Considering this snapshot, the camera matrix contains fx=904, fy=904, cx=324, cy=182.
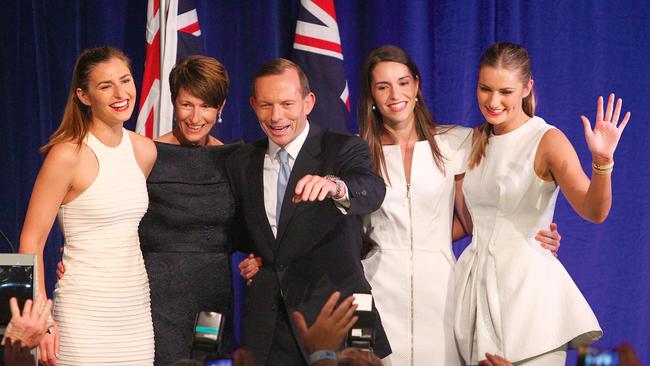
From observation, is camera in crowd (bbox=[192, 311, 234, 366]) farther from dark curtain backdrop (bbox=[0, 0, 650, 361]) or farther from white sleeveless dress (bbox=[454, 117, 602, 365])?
dark curtain backdrop (bbox=[0, 0, 650, 361])

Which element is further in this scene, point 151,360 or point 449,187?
point 449,187

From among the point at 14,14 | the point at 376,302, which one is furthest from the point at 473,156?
the point at 14,14

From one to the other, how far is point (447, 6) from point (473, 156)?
1410 mm

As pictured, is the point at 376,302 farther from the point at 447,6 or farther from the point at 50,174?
the point at 447,6

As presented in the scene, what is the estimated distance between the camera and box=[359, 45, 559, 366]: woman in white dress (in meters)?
3.18

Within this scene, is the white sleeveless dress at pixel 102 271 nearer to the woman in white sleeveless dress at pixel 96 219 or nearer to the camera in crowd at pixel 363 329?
the woman in white sleeveless dress at pixel 96 219

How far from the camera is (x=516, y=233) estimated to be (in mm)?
2955

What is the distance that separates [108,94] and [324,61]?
1431 millimetres

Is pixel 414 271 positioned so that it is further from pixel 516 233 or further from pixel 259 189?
pixel 259 189

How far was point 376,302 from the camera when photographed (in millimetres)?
3215

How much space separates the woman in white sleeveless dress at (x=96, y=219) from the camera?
2.76 m

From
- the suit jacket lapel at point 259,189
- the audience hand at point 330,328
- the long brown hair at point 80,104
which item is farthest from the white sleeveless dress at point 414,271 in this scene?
the long brown hair at point 80,104

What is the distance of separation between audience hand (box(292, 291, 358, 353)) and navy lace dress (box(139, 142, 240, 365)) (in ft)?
2.94

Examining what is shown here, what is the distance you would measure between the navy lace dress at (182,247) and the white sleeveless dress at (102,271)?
13cm
